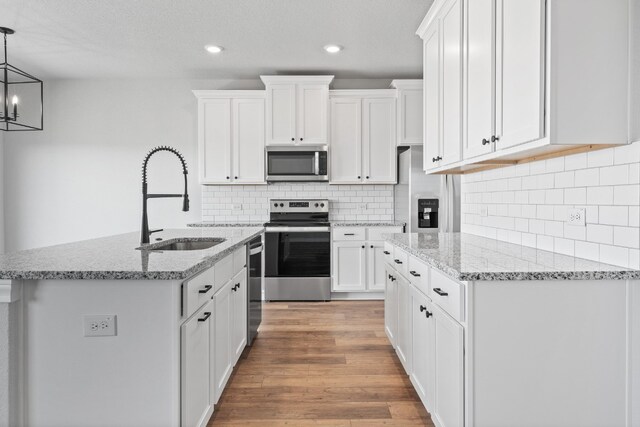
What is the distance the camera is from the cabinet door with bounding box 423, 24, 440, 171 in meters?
2.71

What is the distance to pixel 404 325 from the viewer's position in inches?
98.8

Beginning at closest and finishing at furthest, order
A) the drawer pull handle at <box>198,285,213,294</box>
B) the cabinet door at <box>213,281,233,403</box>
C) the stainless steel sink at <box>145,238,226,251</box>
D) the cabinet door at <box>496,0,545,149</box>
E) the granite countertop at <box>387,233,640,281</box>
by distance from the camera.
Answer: the granite countertop at <box>387,233,640,281</box> < the cabinet door at <box>496,0,545,149</box> < the drawer pull handle at <box>198,285,213,294</box> < the cabinet door at <box>213,281,233,403</box> < the stainless steel sink at <box>145,238,226,251</box>

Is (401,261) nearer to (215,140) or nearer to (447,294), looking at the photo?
(447,294)

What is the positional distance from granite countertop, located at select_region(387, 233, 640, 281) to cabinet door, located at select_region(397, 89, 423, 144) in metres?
2.62

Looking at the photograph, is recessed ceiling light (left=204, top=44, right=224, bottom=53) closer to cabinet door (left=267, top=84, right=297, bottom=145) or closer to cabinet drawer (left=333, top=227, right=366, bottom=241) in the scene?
cabinet door (left=267, top=84, right=297, bottom=145)

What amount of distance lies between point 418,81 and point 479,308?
3.76 metres

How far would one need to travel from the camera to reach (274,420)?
2107mm

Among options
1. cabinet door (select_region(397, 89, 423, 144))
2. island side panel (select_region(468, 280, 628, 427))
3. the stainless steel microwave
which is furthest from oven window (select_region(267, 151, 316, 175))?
island side panel (select_region(468, 280, 628, 427))

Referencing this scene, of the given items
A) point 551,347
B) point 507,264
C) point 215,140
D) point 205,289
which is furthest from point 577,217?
point 215,140

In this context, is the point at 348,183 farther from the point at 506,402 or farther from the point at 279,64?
the point at 506,402

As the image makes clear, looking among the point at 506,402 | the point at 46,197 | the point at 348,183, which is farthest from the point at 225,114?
the point at 506,402

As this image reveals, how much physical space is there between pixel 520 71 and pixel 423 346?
137 centimetres

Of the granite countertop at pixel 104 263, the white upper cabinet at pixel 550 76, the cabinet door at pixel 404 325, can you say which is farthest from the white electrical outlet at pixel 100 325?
the white upper cabinet at pixel 550 76

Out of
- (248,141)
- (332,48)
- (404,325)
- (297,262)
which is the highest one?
(332,48)
